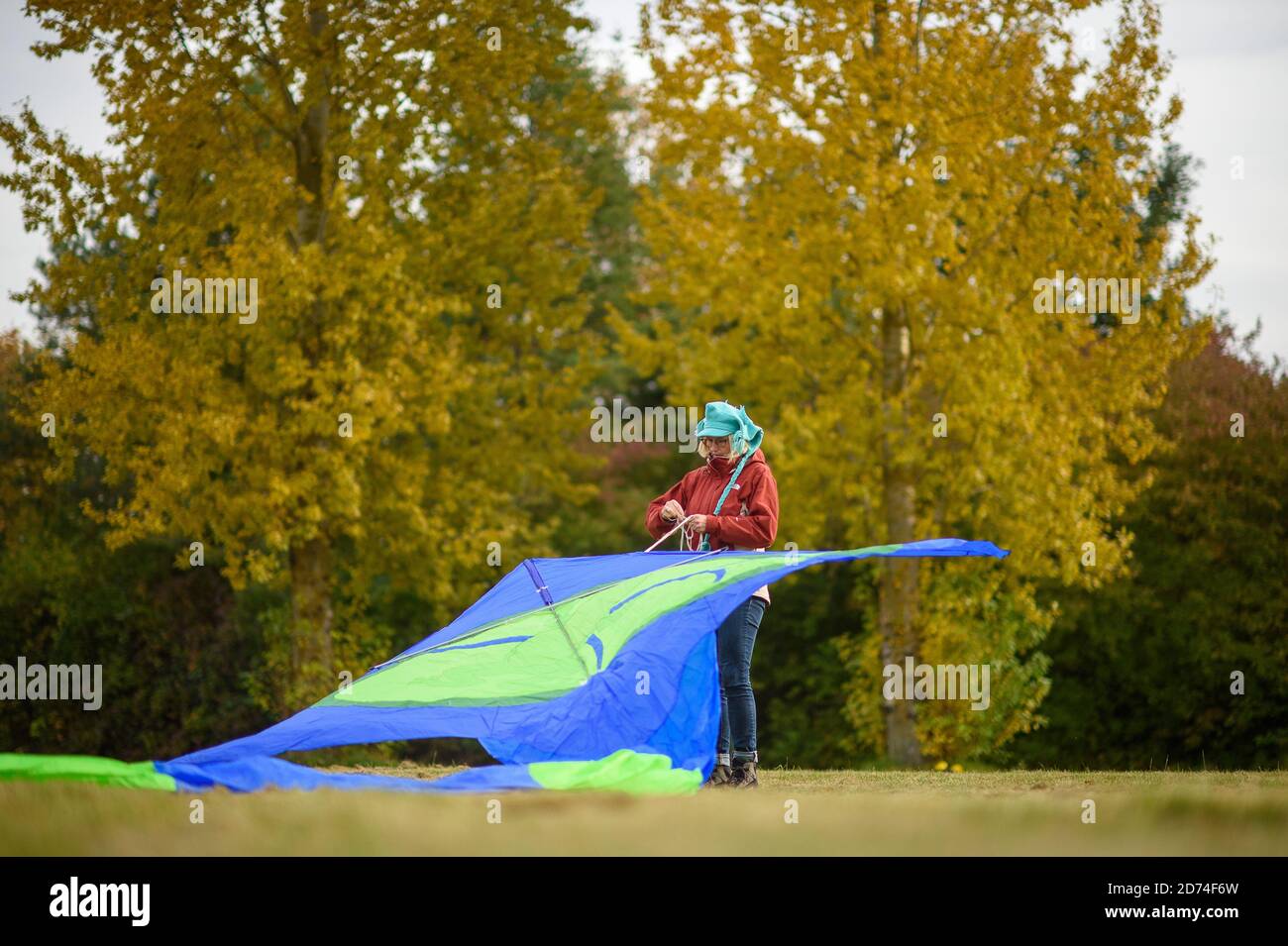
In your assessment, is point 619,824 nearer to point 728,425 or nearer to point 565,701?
point 565,701

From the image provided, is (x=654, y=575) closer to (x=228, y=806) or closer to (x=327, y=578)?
(x=228, y=806)

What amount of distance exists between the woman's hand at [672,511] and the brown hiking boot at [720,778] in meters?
1.33

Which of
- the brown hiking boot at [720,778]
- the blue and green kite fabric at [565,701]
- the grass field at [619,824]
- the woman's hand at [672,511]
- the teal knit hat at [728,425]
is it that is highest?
the teal knit hat at [728,425]

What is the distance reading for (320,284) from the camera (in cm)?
1401

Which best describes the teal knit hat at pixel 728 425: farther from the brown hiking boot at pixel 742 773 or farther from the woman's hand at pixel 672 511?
the brown hiking boot at pixel 742 773

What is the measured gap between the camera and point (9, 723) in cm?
1889

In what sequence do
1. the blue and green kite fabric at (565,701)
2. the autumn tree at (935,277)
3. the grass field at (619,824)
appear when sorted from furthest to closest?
the autumn tree at (935,277) → the blue and green kite fabric at (565,701) → the grass field at (619,824)

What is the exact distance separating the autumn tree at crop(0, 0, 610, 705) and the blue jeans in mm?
7169

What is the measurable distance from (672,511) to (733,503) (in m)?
0.33

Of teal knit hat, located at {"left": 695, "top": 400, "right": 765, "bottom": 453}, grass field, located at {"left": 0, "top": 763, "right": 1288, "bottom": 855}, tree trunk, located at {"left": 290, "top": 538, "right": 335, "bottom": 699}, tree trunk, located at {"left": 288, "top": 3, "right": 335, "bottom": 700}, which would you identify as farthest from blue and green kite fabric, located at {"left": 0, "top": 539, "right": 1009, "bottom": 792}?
tree trunk, located at {"left": 290, "top": 538, "right": 335, "bottom": 699}

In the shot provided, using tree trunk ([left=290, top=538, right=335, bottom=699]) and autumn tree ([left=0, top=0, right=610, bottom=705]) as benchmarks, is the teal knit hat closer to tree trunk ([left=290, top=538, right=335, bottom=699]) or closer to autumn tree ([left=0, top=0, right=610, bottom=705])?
autumn tree ([left=0, top=0, right=610, bottom=705])

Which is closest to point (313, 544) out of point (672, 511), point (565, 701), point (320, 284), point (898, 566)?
point (320, 284)

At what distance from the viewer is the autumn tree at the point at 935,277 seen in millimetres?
13047

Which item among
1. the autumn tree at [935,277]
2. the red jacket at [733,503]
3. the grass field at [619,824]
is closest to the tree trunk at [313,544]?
the autumn tree at [935,277]
